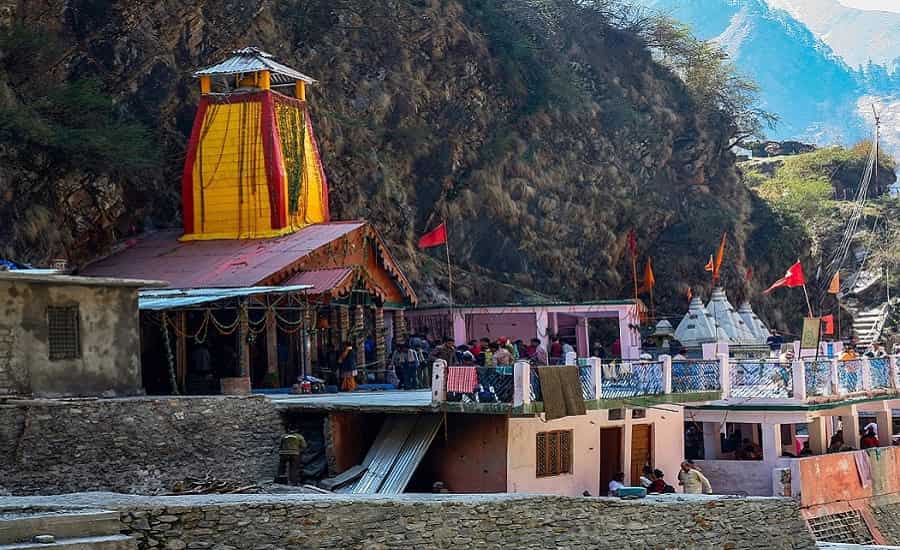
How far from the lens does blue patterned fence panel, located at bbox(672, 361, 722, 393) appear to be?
27891 millimetres

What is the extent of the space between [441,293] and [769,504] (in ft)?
71.9

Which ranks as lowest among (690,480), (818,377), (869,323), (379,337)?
(690,480)

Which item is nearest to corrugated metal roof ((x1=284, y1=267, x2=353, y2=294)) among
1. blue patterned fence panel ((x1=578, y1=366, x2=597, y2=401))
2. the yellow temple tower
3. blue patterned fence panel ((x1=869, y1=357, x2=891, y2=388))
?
the yellow temple tower

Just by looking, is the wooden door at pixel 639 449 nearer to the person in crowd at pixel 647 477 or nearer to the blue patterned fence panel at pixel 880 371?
the person in crowd at pixel 647 477

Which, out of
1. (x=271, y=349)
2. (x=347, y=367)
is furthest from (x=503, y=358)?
(x=271, y=349)

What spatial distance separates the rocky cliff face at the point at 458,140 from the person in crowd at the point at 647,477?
1552cm

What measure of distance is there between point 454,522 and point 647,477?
863 centimetres

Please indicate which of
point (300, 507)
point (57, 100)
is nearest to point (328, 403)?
point (300, 507)

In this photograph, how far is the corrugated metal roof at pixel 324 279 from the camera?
2941 cm

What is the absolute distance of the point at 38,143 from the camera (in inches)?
1325

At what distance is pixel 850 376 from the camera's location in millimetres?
32656

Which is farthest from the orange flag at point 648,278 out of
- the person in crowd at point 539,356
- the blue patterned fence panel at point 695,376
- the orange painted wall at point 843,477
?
the blue patterned fence panel at point 695,376

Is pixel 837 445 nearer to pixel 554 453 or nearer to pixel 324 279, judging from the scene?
pixel 554 453

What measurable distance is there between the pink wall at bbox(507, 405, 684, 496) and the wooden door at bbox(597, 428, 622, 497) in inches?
3.3
